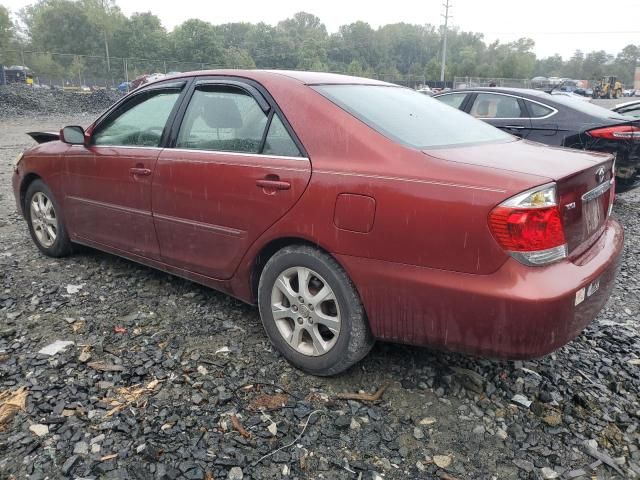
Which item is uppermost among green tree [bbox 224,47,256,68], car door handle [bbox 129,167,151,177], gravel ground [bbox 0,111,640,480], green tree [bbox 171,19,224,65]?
green tree [bbox 171,19,224,65]

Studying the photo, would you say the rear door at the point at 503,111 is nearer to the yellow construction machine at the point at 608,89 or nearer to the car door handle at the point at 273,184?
the car door handle at the point at 273,184

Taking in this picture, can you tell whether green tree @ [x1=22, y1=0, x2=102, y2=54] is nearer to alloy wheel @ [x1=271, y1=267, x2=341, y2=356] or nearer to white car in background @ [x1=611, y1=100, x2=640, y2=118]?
white car in background @ [x1=611, y1=100, x2=640, y2=118]

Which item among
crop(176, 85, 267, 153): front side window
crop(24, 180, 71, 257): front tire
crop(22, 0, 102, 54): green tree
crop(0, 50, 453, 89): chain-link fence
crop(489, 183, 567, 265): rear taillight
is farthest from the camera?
crop(22, 0, 102, 54): green tree

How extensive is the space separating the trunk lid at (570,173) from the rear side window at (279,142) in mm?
756

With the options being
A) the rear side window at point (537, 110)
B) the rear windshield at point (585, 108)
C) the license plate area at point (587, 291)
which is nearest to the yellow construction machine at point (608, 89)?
the rear windshield at point (585, 108)

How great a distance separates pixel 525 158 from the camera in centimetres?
265

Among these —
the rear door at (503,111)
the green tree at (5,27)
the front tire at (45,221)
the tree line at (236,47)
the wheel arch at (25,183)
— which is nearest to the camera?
the front tire at (45,221)

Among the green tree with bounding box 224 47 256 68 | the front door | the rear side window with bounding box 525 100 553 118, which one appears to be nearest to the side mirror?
the front door

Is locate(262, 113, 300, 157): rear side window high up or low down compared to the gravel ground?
up

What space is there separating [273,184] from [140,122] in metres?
1.55

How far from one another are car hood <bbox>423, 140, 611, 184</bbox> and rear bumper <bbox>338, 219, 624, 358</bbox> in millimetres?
425

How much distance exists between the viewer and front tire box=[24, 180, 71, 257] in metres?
4.66

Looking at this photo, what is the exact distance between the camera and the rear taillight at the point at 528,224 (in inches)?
88.7

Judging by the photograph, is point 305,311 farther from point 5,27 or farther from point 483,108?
point 5,27
